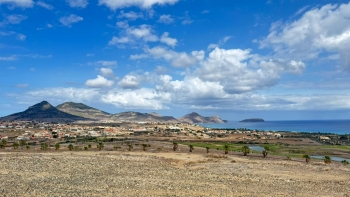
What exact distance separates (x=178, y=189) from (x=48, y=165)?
80.5 feet

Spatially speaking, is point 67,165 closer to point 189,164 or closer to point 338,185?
point 189,164

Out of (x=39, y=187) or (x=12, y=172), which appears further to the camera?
(x=12, y=172)

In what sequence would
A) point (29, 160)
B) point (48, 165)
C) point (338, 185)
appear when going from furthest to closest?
point (29, 160)
point (48, 165)
point (338, 185)

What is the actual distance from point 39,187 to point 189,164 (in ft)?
98.0

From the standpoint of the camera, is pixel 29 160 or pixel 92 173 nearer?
pixel 92 173

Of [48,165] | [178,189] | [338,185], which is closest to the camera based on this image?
[178,189]

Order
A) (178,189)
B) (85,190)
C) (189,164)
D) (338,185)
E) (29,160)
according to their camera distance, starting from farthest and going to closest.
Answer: (189,164)
(29,160)
(338,185)
(178,189)
(85,190)

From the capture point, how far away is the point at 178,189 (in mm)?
32906

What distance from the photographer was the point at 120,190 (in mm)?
31562

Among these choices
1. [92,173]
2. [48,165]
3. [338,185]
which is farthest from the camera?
[48,165]

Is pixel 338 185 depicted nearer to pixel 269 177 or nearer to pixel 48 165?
Answer: pixel 269 177

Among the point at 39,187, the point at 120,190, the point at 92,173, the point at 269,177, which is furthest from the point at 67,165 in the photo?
the point at 269,177

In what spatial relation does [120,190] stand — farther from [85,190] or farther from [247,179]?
[247,179]

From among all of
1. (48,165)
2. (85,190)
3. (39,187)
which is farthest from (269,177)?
(48,165)
